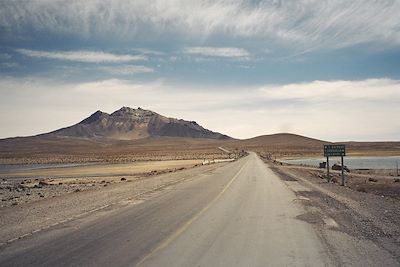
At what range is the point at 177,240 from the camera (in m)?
9.71

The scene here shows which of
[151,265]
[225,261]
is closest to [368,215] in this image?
[225,261]

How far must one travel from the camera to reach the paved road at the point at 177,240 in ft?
26.3

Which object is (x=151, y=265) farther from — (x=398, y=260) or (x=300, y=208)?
(x=300, y=208)

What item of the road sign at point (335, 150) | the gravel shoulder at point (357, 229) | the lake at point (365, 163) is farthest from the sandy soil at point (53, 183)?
the lake at point (365, 163)

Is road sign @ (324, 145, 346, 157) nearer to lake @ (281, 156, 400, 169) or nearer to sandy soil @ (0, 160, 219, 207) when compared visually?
sandy soil @ (0, 160, 219, 207)

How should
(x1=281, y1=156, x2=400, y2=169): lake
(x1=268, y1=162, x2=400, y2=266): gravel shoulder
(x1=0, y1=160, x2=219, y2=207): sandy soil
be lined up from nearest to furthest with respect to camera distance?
(x1=268, y1=162, x2=400, y2=266): gravel shoulder
(x1=0, y1=160, x2=219, y2=207): sandy soil
(x1=281, y1=156, x2=400, y2=169): lake

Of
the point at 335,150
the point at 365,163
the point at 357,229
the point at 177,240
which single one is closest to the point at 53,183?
the point at 335,150

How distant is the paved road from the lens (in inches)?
316

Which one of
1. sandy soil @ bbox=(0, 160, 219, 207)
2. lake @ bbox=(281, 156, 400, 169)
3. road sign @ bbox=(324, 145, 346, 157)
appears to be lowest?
sandy soil @ bbox=(0, 160, 219, 207)

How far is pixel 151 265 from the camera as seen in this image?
755 centimetres

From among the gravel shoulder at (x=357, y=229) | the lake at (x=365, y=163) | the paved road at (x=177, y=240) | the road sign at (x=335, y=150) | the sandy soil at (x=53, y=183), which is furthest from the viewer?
the lake at (x=365, y=163)

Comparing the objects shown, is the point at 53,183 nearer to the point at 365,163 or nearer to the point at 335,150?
the point at 335,150

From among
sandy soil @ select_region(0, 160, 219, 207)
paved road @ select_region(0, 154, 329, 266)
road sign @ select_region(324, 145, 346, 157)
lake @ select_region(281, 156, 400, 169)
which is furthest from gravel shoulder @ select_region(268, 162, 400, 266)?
lake @ select_region(281, 156, 400, 169)

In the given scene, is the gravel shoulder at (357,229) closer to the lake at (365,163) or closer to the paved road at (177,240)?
the paved road at (177,240)
